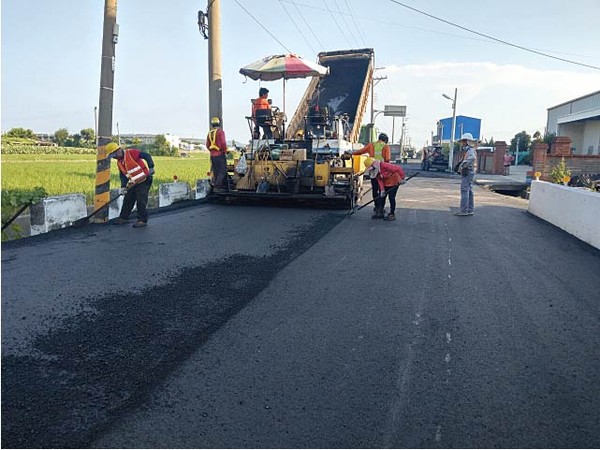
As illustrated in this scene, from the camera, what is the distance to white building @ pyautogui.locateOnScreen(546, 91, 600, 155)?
3020 cm

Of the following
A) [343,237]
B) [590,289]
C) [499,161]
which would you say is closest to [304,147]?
[343,237]

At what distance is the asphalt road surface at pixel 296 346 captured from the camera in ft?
8.31

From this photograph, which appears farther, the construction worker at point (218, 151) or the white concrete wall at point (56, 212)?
the construction worker at point (218, 151)

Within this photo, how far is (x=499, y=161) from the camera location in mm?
31422

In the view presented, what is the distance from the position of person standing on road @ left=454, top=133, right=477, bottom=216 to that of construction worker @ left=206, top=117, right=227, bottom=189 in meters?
5.24

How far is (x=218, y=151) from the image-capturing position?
1084 centimetres

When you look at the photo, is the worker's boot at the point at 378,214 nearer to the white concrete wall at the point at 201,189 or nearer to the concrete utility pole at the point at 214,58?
the white concrete wall at the point at 201,189

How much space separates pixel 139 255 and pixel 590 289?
526cm

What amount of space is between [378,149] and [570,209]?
3.72m

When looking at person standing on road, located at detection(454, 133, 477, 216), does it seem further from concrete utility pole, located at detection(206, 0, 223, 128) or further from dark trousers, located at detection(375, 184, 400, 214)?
concrete utility pole, located at detection(206, 0, 223, 128)

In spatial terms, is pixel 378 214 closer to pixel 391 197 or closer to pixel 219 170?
pixel 391 197

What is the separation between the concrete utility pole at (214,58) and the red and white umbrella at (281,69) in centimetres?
82

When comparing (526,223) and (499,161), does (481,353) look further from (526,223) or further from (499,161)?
(499,161)

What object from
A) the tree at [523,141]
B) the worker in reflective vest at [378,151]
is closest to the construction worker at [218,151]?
the worker in reflective vest at [378,151]
